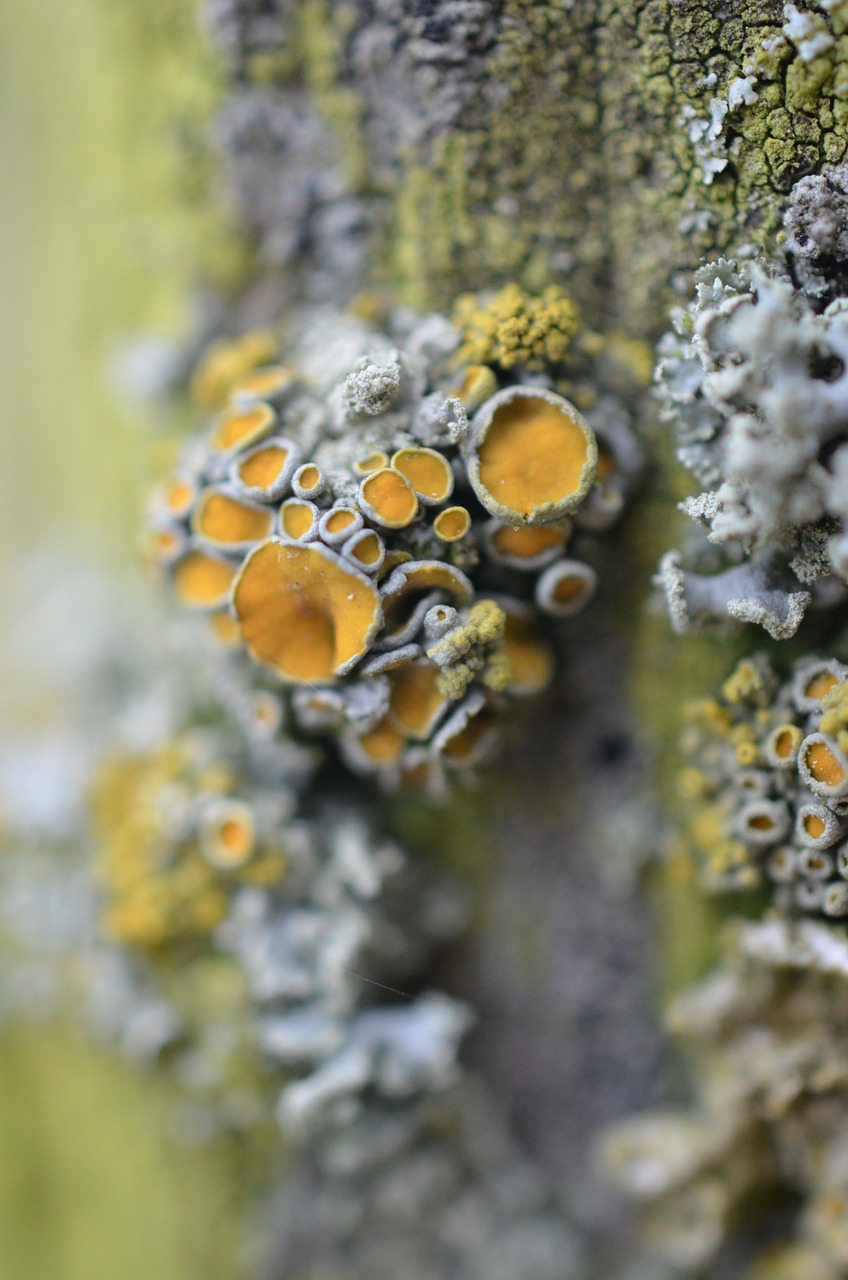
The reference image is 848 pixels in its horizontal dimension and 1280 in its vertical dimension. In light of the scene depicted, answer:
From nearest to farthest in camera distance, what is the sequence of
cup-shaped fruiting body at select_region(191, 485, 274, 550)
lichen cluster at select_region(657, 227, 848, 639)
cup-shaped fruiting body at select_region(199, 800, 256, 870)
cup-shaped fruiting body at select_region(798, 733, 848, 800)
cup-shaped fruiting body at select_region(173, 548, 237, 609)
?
1. lichen cluster at select_region(657, 227, 848, 639)
2. cup-shaped fruiting body at select_region(798, 733, 848, 800)
3. cup-shaped fruiting body at select_region(191, 485, 274, 550)
4. cup-shaped fruiting body at select_region(173, 548, 237, 609)
5. cup-shaped fruiting body at select_region(199, 800, 256, 870)

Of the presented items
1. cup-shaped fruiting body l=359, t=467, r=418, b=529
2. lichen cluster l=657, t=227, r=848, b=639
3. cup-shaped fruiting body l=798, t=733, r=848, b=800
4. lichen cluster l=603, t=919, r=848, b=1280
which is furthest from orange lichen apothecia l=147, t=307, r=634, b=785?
lichen cluster l=603, t=919, r=848, b=1280

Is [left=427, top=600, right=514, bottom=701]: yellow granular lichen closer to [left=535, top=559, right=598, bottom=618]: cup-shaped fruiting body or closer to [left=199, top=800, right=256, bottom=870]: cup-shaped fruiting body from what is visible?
Answer: [left=535, top=559, right=598, bottom=618]: cup-shaped fruiting body

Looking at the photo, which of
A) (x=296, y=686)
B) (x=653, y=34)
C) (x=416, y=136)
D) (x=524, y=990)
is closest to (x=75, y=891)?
(x=296, y=686)

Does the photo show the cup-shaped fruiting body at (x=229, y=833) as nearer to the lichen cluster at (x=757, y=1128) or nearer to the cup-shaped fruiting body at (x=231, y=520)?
the cup-shaped fruiting body at (x=231, y=520)

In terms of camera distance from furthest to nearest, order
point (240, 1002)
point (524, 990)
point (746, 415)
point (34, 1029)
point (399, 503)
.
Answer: point (34, 1029) < point (524, 990) < point (240, 1002) < point (399, 503) < point (746, 415)

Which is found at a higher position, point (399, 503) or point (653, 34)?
point (653, 34)

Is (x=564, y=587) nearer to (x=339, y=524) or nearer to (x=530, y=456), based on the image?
(x=530, y=456)

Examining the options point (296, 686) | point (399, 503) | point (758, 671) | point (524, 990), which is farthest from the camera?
point (524, 990)

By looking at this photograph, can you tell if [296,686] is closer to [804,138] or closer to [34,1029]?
[804,138]
